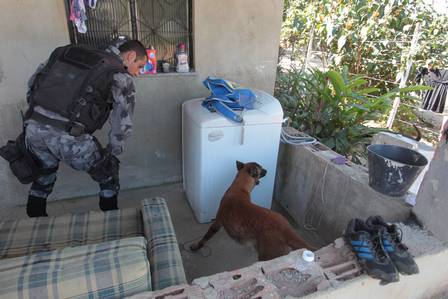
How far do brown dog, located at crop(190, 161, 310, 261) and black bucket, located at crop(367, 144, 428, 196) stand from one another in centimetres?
72

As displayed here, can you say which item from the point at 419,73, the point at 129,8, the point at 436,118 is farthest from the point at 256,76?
the point at 436,118

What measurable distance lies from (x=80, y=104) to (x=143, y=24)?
1.24 m

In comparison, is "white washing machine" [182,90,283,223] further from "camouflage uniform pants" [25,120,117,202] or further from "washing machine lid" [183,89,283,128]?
"camouflage uniform pants" [25,120,117,202]

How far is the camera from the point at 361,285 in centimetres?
128

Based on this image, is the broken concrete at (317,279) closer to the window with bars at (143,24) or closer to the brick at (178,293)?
the brick at (178,293)

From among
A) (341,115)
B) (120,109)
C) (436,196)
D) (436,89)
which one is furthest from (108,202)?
(436,89)

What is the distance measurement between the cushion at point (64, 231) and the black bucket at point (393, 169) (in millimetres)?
1648

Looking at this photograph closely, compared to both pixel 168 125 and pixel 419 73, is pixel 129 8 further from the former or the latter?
pixel 419 73

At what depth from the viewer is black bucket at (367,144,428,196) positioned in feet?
5.95

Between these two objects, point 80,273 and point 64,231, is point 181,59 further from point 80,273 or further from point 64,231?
point 80,273

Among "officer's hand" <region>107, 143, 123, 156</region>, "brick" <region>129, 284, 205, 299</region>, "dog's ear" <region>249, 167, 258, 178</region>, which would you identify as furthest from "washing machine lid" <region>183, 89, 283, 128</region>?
"brick" <region>129, 284, 205, 299</region>

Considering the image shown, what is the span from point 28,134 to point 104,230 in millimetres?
893

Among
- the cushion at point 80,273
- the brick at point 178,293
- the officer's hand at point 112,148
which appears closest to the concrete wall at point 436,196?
the brick at point 178,293

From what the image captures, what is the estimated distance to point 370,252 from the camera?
1301 millimetres
